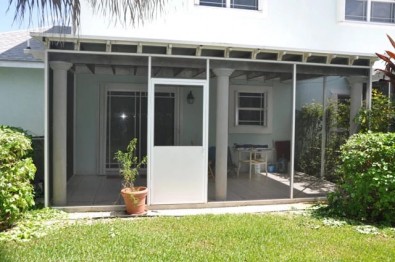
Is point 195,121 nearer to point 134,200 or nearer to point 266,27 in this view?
point 266,27

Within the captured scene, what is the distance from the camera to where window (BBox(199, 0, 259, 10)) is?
9.84 m

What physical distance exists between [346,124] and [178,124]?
5.21m

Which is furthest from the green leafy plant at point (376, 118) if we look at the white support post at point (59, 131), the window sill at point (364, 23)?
the white support post at point (59, 131)

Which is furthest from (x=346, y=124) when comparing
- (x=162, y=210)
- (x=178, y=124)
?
(x=162, y=210)

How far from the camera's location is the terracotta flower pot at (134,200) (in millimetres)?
6734

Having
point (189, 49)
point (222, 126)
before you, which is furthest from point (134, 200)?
point (189, 49)

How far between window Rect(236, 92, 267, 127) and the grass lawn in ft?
19.1

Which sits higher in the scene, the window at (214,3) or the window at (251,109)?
the window at (214,3)

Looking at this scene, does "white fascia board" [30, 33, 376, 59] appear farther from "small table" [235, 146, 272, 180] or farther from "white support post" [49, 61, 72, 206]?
"small table" [235, 146, 272, 180]

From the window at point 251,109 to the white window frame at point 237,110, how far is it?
0.24 feet

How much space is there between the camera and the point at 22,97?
1047 cm

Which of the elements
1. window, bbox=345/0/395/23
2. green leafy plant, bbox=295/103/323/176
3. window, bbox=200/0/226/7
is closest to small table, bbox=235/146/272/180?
green leafy plant, bbox=295/103/323/176

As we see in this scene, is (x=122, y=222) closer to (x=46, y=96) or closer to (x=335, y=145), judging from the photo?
(x=46, y=96)

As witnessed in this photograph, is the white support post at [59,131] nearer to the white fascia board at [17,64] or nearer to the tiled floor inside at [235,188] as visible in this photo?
the tiled floor inside at [235,188]
